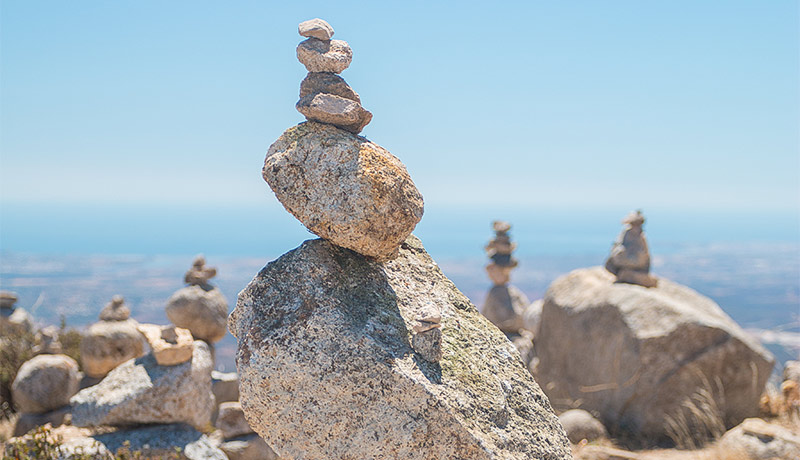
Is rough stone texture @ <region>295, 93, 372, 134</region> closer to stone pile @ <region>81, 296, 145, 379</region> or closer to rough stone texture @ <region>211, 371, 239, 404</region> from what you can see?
stone pile @ <region>81, 296, 145, 379</region>

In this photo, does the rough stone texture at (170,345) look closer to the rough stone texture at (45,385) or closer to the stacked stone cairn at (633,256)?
the rough stone texture at (45,385)

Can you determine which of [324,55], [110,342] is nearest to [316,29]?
[324,55]

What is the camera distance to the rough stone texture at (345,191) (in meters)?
3.52

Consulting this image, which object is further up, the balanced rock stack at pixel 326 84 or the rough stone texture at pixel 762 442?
the balanced rock stack at pixel 326 84

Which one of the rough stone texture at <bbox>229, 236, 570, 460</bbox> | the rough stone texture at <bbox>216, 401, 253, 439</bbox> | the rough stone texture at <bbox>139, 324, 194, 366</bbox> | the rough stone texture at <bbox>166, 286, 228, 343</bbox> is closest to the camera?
the rough stone texture at <bbox>229, 236, 570, 460</bbox>

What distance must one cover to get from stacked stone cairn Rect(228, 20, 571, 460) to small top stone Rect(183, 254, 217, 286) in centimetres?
615

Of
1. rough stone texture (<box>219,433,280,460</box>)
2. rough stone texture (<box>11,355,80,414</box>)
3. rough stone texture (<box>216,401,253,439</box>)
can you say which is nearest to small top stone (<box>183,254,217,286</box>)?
rough stone texture (<box>11,355,80,414</box>)

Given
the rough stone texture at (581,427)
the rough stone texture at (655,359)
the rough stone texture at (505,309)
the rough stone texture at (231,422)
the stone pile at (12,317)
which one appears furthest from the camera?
the stone pile at (12,317)

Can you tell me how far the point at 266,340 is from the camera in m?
3.34

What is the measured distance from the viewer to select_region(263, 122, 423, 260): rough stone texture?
3521mm

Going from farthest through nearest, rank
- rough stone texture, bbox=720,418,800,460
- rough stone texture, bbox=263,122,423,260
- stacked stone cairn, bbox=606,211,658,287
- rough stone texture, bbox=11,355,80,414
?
stacked stone cairn, bbox=606,211,658,287
rough stone texture, bbox=11,355,80,414
rough stone texture, bbox=720,418,800,460
rough stone texture, bbox=263,122,423,260

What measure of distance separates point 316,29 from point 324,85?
0.34 m

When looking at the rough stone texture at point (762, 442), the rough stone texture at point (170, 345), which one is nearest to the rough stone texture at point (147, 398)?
the rough stone texture at point (170, 345)

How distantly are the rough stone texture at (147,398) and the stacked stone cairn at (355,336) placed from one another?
10.1 ft
